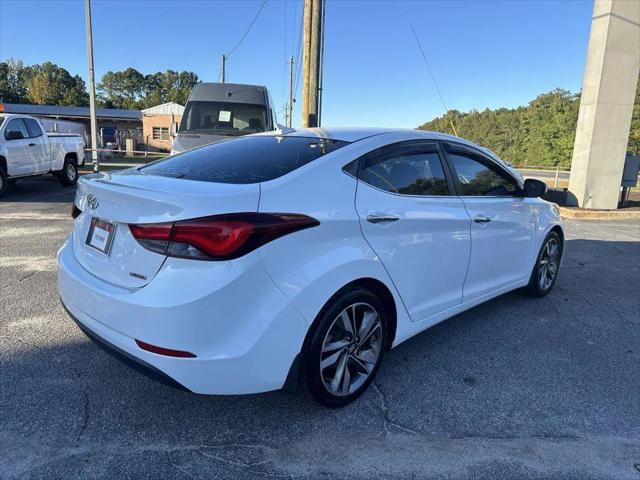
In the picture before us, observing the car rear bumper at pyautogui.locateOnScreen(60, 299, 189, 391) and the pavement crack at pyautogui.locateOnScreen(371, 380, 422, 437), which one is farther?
the pavement crack at pyautogui.locateOnScreen(371, 380, 422, 437)

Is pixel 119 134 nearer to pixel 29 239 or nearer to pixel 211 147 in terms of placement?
pixel 29 239

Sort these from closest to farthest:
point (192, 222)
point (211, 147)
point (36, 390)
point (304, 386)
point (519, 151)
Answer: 1. point (192, 222)
2. point (304, 386)
3. point (36, 390)
4. point (211, 147)
5. point (519, 151)

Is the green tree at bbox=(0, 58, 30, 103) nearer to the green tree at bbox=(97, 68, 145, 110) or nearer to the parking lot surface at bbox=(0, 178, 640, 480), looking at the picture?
the green tree at bbox=(97, 68, 145, 110)

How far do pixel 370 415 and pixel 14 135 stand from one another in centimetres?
1132

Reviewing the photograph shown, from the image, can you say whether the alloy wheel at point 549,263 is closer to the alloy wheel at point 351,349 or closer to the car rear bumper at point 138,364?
the alloy wheel at point 351,349

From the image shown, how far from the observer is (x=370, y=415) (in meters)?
2.78

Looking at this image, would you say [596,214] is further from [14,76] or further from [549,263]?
[14,76]

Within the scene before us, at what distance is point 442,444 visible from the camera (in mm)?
2527

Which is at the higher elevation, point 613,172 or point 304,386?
point 613,172

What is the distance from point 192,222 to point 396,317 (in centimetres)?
149

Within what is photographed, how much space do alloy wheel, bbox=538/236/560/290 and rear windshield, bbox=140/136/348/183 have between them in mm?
2939

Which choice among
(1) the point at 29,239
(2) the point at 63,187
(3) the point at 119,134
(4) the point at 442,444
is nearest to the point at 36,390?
(4) the point at 442,444

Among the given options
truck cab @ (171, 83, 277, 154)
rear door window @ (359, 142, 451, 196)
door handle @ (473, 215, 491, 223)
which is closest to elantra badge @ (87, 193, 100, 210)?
rear door window @ (359, 142, 451, 196)

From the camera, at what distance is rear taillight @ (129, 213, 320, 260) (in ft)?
7.11
